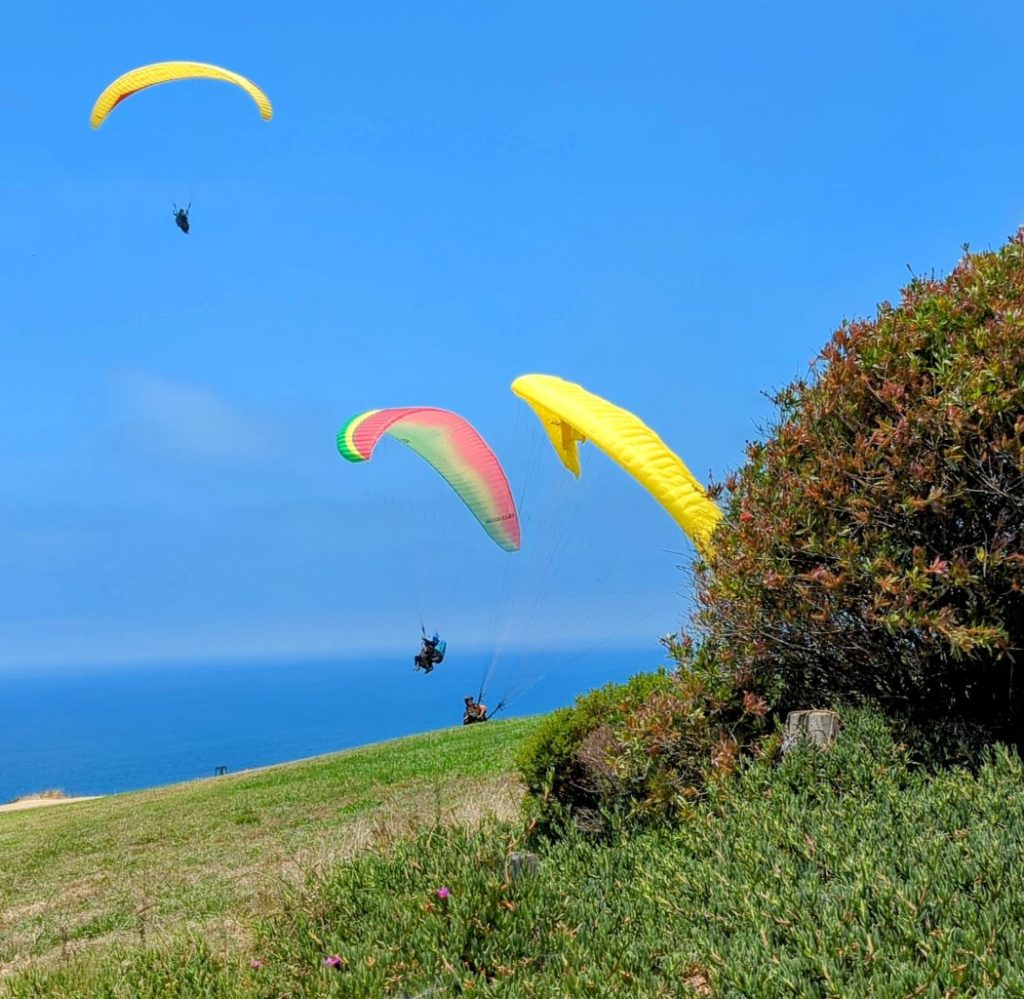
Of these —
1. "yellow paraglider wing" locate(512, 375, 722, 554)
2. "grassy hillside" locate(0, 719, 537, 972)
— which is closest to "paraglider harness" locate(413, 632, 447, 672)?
"grassy hillside" locate(0, 719, 537, 972)

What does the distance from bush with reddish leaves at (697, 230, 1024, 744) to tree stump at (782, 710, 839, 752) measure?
15.4 inches

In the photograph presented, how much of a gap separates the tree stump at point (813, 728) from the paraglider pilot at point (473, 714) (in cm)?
1774

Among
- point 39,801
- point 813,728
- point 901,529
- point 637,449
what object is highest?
point 39,801

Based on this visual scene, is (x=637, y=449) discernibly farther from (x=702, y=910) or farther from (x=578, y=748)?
(x=702, y=910)

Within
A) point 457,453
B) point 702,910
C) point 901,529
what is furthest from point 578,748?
point 457,453

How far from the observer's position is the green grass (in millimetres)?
3324

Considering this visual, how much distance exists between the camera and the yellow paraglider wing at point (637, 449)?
26.2 ft

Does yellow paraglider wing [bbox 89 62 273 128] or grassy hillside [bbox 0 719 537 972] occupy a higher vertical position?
yellow paraglider wing [bbox 89 62 273 128]

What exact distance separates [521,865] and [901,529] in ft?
10.3

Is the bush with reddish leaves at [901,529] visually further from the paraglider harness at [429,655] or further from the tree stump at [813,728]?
the paraglider harness at [429,655]


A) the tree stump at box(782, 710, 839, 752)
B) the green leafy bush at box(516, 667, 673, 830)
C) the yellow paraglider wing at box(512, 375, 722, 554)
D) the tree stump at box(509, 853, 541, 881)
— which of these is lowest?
the tree stump at box(509, 853, 541, 881)

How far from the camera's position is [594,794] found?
24.5ft

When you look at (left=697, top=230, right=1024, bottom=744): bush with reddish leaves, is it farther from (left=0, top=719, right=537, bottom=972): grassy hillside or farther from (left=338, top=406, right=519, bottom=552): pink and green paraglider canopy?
(left=338, top=406, right=519, bottom=552): pink and green paraglider canopy

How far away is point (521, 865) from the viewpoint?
16.0 feet
